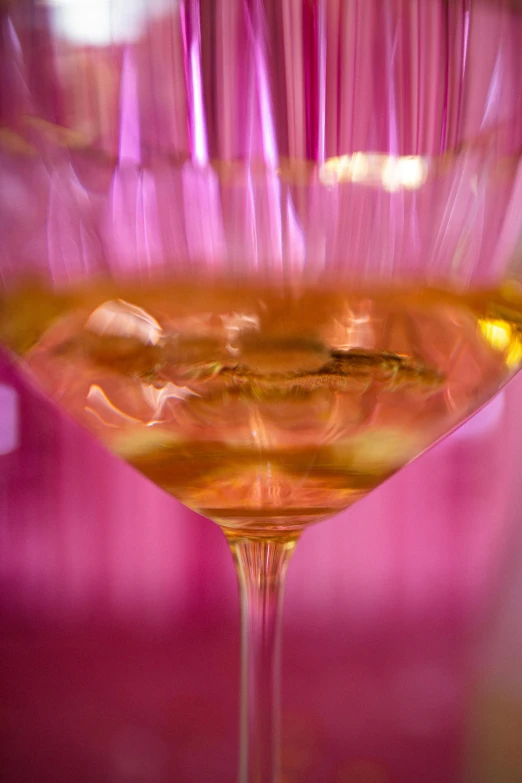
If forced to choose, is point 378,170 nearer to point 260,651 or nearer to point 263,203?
point 263,203

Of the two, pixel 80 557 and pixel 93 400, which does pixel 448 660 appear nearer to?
pixel 80 557

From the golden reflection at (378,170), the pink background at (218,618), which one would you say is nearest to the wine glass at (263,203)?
the golden reflection at (378,170)

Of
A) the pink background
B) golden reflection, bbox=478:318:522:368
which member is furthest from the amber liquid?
the pink background

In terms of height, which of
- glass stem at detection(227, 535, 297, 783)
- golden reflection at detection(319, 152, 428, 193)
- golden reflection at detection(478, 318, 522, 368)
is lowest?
glass stem at detection(227, 535, 297, 783)

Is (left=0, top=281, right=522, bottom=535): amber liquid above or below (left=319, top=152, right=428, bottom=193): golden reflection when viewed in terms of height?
below

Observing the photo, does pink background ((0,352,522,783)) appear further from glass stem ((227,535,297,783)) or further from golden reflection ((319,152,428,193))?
golden reflection ((319,152,428,193))

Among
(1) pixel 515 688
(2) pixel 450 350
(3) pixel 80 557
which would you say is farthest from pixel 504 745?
(2) pixel 450 350

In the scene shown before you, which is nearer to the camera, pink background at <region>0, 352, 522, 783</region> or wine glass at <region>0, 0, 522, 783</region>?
wine glass at <region>0, 0, 522, 783</region>

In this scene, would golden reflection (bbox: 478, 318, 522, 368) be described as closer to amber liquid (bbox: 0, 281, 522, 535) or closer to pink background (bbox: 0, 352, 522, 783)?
amber liquid (bbox: 0, 281, 522, 535)
